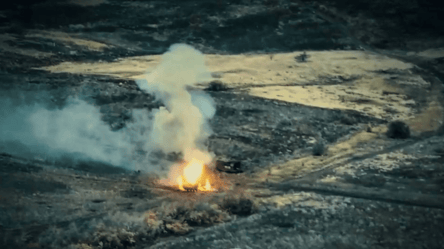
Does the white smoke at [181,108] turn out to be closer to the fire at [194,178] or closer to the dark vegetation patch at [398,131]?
the fire at [194,178]

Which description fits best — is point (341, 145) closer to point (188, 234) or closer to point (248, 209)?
point (248, 209)

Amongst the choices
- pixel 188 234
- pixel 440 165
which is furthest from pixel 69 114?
pixel 440 165

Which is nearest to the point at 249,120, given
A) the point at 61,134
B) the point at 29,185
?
the point at 61,134

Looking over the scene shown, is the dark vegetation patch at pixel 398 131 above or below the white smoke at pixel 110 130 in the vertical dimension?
below

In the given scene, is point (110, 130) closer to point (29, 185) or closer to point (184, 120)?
point (184, 120)

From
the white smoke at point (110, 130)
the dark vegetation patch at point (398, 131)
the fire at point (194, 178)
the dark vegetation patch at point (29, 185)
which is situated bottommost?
the dark vegetation patch at point (398, 131)

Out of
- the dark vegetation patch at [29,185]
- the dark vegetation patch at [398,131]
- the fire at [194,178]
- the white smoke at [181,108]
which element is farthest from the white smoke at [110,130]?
the dark vegetation patch at [398,131]

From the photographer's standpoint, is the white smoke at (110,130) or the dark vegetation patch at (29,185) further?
the white smoke at (110,130)
